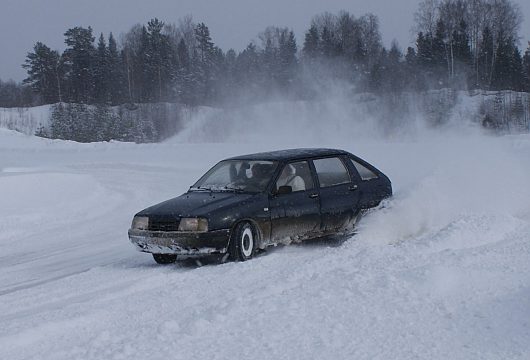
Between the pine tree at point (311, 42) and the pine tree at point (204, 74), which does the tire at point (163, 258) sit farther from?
the pine tree at point (311, 42)

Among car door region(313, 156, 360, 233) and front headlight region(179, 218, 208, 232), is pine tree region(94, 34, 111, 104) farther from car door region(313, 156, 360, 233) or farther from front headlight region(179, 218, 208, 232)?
front headlight region(179, 218, 208, 232)

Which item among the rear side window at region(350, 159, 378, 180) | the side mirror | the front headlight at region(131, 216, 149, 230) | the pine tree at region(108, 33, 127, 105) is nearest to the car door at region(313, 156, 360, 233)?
the rear side window at region(350, 159, 378, 180)

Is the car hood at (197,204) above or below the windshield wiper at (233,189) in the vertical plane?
below

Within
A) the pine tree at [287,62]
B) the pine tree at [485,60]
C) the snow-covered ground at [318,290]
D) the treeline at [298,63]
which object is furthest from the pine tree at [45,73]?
the snow-covered ground at [318,290]

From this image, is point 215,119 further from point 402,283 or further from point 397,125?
point 402,283

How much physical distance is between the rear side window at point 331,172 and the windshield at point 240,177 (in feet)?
2.34

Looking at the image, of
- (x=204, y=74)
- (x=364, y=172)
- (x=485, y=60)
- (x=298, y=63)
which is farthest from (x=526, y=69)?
(x=364, y=172)

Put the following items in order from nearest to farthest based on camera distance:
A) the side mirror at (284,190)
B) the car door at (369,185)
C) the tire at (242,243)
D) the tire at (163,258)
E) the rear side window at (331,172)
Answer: the tire at (242,243) < the tire at (163,258) < the side mirror at (284,190) < the rear side window at (331,172) < the car door at (369,185)

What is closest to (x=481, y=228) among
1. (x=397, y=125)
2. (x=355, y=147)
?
(x=355, y=147)

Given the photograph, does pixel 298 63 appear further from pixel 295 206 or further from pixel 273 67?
pixel 295 206

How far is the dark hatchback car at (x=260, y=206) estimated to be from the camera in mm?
7301

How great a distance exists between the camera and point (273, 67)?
6994 centimetres

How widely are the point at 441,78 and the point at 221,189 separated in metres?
54.3

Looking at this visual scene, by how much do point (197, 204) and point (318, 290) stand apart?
2.53 metres
